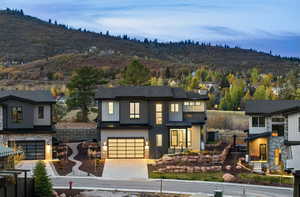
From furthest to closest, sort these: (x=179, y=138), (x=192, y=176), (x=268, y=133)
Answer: (x=179, y=138) → (x=268, y=133) → (x=192, y=176)

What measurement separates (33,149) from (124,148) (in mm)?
7319

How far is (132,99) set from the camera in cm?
4519

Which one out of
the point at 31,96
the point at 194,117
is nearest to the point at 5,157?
the point at 31,96

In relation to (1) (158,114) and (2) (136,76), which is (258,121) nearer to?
(1) (158,114)

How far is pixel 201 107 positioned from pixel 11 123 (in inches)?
666

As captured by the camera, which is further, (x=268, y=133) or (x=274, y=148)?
(x=268, y=133)

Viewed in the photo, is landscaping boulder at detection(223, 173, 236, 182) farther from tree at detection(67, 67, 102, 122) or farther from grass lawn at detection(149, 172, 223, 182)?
tree at detection(67, 67, 102, 122)

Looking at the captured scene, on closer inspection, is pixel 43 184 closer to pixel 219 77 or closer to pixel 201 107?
pixel 201 107

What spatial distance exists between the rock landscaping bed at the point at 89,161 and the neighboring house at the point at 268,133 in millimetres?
11217

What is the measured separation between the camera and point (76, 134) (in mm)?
54906

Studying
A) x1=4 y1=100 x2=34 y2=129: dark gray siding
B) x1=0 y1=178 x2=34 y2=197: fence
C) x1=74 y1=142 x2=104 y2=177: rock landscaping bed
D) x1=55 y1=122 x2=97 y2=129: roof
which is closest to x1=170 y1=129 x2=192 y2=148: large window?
x1=74 y1=142 x2=104 y2=177: rock landscaping bed

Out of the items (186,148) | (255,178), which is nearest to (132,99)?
(186,148)

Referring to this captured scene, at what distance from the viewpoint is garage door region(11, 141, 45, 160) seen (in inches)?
1684

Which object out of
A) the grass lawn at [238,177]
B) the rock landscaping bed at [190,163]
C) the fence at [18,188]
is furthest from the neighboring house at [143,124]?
the fence at [18,188]
